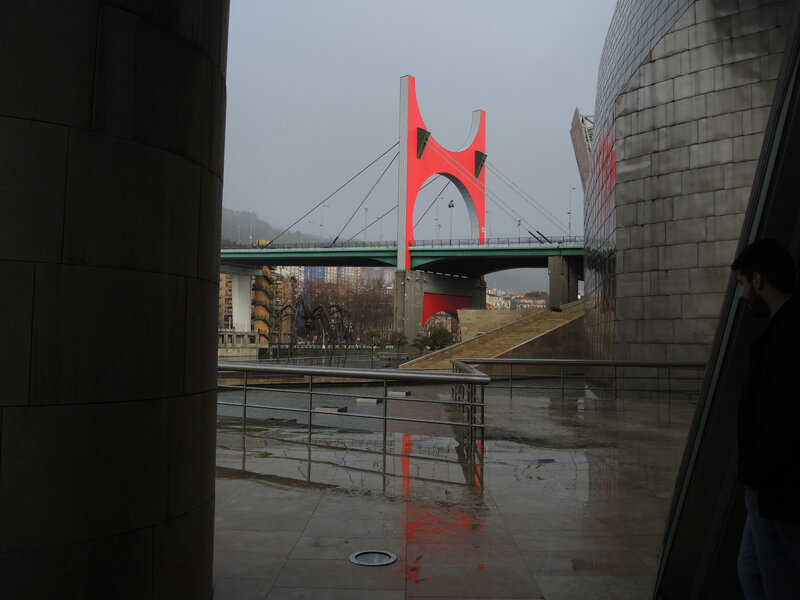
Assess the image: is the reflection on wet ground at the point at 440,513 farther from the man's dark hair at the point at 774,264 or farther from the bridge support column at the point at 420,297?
the bridge support column at the point at 420,297

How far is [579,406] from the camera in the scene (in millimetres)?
11781

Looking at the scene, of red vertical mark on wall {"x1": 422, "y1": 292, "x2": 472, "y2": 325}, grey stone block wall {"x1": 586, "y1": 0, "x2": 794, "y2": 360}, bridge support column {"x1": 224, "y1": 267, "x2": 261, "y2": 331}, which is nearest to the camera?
grey stone block wall {"x1": 586, "y1": 0, "x2": 794, "y2": 360}

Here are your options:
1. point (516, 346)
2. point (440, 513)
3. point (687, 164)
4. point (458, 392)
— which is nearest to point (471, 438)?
point (440, 513)

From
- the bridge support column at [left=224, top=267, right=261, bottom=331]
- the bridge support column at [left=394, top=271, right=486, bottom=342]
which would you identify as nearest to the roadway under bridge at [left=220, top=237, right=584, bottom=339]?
the bridge support column at [left=394, top=271, right=486, bottom=342]

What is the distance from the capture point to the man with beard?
205 centimetres

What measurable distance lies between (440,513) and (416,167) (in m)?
53.5

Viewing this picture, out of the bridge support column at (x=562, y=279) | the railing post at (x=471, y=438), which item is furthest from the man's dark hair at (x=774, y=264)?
the bridge support column at (x=562, y=279)

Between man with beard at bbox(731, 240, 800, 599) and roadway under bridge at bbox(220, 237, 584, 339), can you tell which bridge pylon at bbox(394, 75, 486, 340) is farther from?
man with beard at bbox(731, 240, 800, 599)

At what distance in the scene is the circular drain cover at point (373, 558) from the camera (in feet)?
12.1

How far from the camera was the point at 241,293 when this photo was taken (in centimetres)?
6912

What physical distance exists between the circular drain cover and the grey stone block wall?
11.2 m

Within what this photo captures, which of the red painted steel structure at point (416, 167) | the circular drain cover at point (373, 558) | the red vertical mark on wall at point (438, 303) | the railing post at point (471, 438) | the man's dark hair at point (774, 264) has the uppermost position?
the red painted steel structure at point (416, 167)

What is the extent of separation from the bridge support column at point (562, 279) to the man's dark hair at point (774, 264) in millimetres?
46782

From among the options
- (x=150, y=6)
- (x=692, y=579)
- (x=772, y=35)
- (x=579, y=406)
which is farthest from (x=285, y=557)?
(x=772, y=35)
